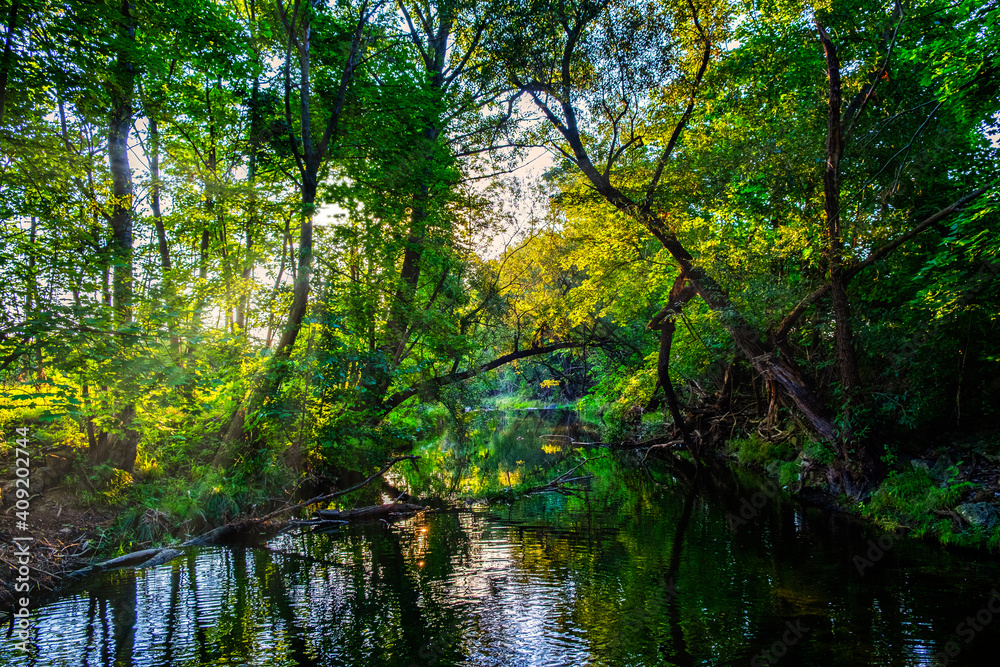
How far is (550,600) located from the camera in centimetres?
610

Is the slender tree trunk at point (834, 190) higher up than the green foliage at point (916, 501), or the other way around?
the slender tree trunk at point (834, 190)

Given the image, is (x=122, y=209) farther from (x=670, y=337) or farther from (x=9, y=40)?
(x=670, y=337)

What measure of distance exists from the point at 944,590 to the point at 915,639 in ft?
5.73

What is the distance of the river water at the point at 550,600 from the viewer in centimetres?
491

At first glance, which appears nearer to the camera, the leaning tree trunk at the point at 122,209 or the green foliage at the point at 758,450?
the leaning tree trunk at the point at 122,209

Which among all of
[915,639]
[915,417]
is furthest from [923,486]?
[915,639]

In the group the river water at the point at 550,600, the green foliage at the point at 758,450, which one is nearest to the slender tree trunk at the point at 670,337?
the green foliage at the point at 758,450

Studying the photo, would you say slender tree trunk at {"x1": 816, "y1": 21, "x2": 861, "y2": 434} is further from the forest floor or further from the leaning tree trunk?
the forest floor

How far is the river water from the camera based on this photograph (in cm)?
491

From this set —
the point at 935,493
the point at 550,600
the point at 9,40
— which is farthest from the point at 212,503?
the point at 935,493

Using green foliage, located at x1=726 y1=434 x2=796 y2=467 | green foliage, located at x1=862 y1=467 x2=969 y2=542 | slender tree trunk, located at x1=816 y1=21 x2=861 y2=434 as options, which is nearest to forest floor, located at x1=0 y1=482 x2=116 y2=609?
green foliage, located at x1=862 y1=467 x2=969 y2=542

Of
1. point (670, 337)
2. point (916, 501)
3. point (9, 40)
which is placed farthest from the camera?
point (670, 337)

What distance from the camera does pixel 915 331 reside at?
961 cm

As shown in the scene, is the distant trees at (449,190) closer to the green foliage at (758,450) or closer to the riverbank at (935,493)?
the riverbank at (935,493)
